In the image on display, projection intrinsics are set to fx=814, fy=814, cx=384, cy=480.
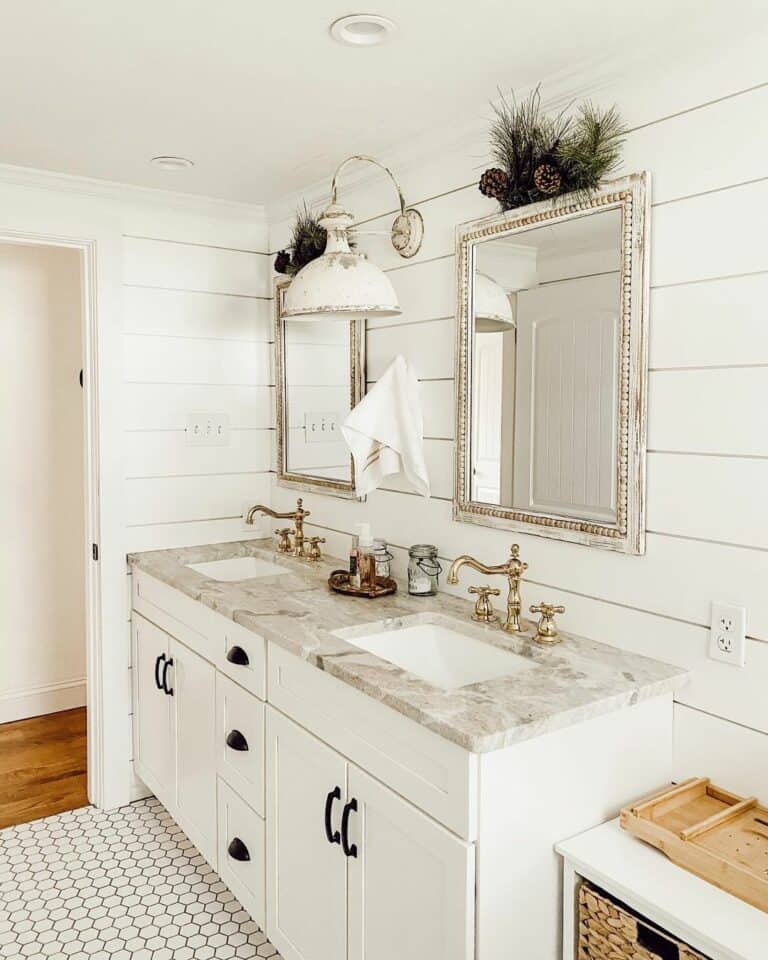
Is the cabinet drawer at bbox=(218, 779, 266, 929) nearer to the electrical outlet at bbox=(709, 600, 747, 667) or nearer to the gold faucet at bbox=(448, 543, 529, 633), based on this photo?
the gold faucet at bbox=(448, 543, 529, 633)

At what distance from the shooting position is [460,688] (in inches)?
63.1

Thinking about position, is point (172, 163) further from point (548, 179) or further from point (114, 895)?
point (114, 895)

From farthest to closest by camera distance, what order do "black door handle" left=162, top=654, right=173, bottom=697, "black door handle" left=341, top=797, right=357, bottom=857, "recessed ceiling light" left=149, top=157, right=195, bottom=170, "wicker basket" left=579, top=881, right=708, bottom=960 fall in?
1. "black door handle" left=162, top=654, right=173, bottom=697
2. "recessed ceiling light" left=149, top=157, right=195, bottom=170
3. "black door handle" left=341, top=797, right=357, bottom=857
4. "wicker basket" left=579, top=881, right=708, bottom=960

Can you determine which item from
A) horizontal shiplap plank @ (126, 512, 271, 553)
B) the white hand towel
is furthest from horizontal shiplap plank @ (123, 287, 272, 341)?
the white hand towel

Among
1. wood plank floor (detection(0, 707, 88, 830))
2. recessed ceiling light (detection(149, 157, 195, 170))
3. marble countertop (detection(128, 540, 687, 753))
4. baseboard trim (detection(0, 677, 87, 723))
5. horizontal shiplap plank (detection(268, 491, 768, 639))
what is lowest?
wood plank floor (detection(0, 707, 88, 830))

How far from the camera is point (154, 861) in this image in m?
2.62

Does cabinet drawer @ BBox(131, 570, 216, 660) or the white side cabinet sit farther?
cabinet drawer @ BBox(131, 570, 216, 660)

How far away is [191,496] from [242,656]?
3.48 ft

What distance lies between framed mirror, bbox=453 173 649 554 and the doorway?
2.16m

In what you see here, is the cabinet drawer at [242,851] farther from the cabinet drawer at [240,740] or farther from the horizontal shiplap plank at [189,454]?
the horizontal shiplap plank at [189,454]

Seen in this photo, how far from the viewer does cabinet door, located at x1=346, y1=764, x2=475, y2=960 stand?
1.40 meters

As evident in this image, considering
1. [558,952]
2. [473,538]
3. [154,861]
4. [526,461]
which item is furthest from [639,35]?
[154,861]

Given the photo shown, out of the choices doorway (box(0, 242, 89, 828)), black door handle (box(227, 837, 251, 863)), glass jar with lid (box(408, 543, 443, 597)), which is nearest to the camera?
black door handle (box(227, 837, 251, 863))

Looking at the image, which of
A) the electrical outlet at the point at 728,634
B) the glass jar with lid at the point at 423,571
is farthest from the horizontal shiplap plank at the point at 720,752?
the glass jar with lid at the point at 423,571
